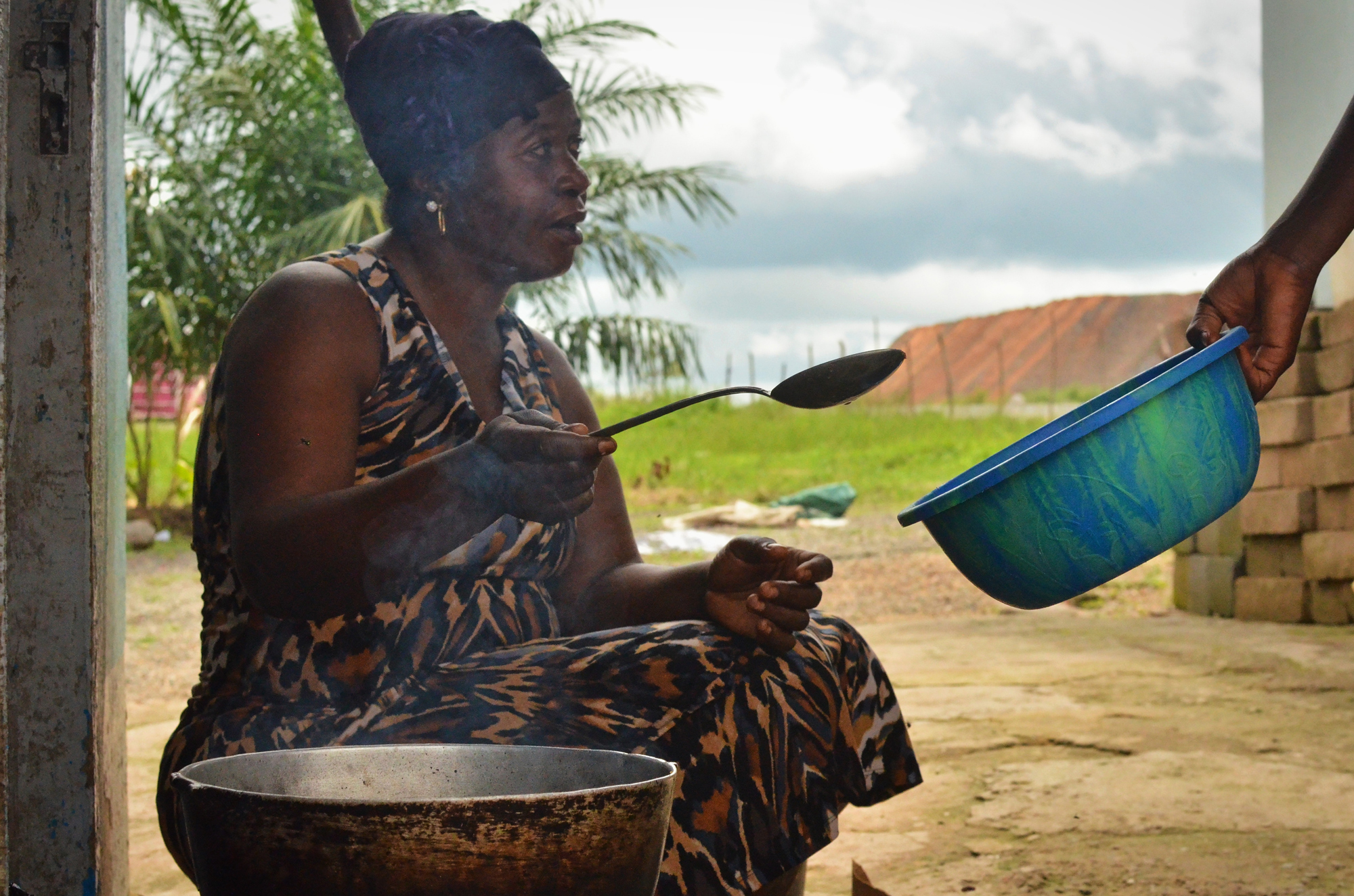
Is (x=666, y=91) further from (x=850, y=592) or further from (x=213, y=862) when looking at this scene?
(x=213, y=862)

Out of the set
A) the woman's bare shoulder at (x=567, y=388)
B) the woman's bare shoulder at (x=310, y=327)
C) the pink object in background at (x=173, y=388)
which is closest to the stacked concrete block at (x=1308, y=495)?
the woman's bare shoulder at (x=567, y=388)

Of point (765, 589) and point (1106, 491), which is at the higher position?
point (1106, 491)

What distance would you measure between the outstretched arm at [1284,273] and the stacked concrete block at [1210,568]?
454 cm

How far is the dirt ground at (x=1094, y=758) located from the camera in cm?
236

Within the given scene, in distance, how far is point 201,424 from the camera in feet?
5.28

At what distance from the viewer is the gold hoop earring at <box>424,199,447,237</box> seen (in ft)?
5.66

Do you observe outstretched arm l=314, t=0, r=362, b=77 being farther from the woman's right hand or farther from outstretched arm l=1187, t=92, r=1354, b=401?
outstretched arm l=1187, t=92, r=1354, b=401

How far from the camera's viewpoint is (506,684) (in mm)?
1469

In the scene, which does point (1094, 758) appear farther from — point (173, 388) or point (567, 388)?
point (173, 388)

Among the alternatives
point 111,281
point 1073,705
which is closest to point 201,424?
point 111,281

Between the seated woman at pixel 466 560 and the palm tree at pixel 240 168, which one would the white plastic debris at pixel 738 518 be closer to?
the palm tree at pixel 240 168

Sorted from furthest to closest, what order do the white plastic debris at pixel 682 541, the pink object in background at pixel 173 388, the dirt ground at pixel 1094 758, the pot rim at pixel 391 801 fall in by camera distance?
the pink object in background at pixel 173 388, the white plastic debris at pixel 682 541, the dirt ground at pixel 1094 758, the pot rim at pixel 391 801

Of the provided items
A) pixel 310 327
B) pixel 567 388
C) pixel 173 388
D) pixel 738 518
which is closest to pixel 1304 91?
pixel 567 388

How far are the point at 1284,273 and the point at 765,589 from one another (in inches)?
32.8
